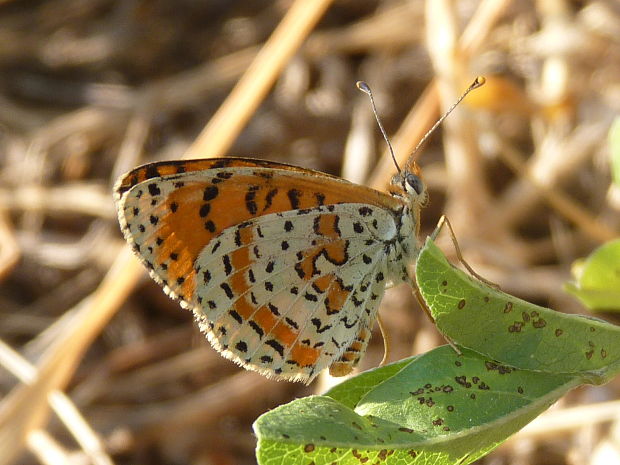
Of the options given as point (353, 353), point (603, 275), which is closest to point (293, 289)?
point (353, 353)

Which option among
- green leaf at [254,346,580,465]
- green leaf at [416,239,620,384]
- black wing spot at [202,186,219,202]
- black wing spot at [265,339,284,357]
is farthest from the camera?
black wing spot at [202,186,219,202]

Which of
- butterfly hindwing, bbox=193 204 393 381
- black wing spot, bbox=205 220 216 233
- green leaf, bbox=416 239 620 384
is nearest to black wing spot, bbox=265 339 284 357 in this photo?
butterfly hindwing, bbox=193 204 393 381

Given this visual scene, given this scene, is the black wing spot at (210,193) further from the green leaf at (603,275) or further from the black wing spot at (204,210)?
the green leaf at (603,275)

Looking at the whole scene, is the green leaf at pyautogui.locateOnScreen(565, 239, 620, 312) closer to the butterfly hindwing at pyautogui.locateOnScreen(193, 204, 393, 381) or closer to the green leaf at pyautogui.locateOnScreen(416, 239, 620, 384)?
the green leaf at pyautogui.locateOnScreen(416, 239, 620, 384)

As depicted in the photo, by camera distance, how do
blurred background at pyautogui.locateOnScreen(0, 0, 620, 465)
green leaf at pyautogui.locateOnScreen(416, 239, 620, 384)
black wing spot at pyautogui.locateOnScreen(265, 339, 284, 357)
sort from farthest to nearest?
blurred background at pyautogui.locateOnScreen(0, 0, 620, 465)
black wing spot at pyautogui.locateOnScreen(265, 339, 284, 357)
green leaf at pyautogui.locateOnScreen(416, 239, 620, 384)

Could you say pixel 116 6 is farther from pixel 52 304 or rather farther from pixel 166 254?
pixel 166 254
